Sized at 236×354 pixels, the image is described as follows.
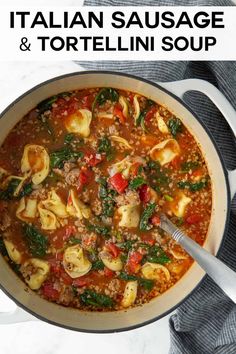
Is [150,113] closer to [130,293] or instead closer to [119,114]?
[119,114]

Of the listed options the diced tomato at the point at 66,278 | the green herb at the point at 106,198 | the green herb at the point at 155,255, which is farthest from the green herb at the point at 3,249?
the green herb at the point at 155,255

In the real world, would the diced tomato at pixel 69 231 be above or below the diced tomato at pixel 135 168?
below

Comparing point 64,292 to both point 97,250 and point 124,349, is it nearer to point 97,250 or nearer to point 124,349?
point 97,250

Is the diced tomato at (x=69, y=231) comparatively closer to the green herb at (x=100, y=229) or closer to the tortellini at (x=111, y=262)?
the green herb at (x=100, y=229)

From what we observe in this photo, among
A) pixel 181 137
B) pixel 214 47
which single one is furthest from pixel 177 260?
pixel 214 47

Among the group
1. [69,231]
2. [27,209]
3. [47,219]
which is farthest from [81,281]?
[27,209]

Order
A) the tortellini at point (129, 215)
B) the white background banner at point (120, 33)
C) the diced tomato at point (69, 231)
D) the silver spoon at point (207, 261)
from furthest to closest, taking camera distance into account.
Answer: the white background banner at point (120, 33) < the diced tomato at point (69, 231) < the tortellini at point (129, 215) < the silver spoon at point (207, 261)

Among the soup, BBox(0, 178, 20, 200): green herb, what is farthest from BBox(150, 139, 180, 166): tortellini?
BBox(0, 178, 20, 200): green herb

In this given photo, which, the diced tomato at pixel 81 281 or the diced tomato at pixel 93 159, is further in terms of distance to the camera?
the diced tomato at pixel 81 281
